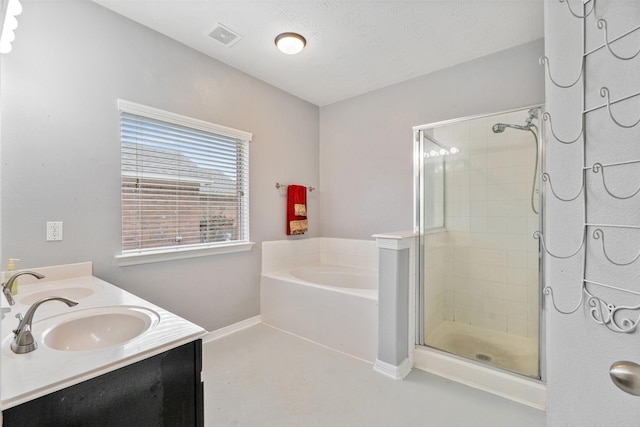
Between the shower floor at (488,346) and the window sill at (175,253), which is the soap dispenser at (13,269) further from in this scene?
the shower floor at (488,346)

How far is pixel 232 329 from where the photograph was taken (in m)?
2.66

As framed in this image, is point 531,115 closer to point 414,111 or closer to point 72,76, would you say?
point 414,111

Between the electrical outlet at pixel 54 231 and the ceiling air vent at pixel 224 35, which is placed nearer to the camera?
the electrical outlet at pixel 54 231

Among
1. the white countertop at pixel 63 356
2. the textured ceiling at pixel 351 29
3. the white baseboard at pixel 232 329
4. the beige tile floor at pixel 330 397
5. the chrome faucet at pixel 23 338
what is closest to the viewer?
the white countertop at pixel 63 356

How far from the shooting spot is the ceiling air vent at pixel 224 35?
2.10 meters

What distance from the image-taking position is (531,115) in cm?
194

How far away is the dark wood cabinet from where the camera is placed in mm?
720

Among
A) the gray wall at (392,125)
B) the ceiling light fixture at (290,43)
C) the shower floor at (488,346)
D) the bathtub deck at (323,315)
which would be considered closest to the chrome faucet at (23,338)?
the bathtub deck at (323,315)

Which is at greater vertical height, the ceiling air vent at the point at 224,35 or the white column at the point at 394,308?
the ceiling air vent at the point at 224,35

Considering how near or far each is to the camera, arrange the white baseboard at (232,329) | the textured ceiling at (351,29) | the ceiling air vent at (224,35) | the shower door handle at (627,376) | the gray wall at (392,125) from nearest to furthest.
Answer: the shower door handle at (627,376), the textured ceiling at (351,29), the ceiling air vent at (224,35), the gray wall at (392,125), the white baseboard at (232,329)

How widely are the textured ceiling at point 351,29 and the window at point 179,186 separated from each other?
0.65 meters

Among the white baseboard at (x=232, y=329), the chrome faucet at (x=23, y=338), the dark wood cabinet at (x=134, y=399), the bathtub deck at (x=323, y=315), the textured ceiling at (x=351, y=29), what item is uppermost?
the textured ceiling at (x=351, y=29)

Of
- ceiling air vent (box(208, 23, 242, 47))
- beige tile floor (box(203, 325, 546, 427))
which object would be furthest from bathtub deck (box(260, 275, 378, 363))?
ceiling air vent (box(208, 23, 242, 47))

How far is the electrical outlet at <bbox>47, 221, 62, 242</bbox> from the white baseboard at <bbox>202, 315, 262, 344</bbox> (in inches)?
53.8
